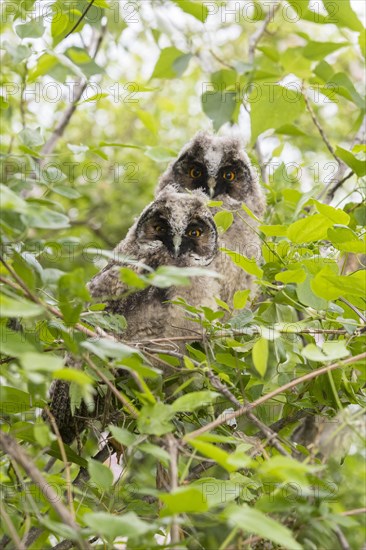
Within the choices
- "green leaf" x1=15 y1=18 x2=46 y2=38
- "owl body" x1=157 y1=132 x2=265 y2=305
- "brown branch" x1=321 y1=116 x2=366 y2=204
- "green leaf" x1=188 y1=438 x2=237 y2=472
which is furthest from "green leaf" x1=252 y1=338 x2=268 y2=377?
"owl body" x1=157 y1=132 x2=265 y2=305

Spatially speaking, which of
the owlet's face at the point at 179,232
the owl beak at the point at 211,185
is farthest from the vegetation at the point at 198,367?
the owl beak at the point at 211,185

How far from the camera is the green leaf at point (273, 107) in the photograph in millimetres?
2348

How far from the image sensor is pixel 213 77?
2.50m

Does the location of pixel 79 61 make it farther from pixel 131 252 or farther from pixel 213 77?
pixel 131 252

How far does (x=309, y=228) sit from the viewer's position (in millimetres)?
1559

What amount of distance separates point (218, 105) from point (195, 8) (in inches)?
14.0

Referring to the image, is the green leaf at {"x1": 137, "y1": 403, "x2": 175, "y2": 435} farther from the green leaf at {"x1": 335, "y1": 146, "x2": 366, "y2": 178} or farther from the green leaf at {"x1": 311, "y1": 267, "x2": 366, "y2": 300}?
the green leaf at {"x1": 335, "y1": 146, "x2": 366, "y2": 178}

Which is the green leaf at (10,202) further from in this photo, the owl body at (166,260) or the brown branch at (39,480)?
the owl body at (166,260)

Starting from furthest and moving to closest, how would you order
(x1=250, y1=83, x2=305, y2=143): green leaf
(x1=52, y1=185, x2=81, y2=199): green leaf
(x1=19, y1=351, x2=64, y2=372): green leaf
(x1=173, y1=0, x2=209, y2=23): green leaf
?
(x1=250, y1=83, x2=305, y2=143): green leaf, (x1=173, y1=0, x2=209, y2=23): green leaf, (x1=52, y1=185, x2=81, y2=199): green leaf, (x1=19, y1=351, x2=64, y2=372): green leaf

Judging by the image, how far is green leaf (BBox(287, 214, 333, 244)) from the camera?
1536 mm

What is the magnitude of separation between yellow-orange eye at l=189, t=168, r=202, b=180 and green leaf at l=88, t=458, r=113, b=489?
2245 millimetres

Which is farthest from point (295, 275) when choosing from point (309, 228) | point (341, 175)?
point (341, 175)

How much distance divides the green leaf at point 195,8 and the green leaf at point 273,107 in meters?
0.32

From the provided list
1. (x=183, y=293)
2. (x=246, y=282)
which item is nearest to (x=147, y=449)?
(x=183, y=293)
